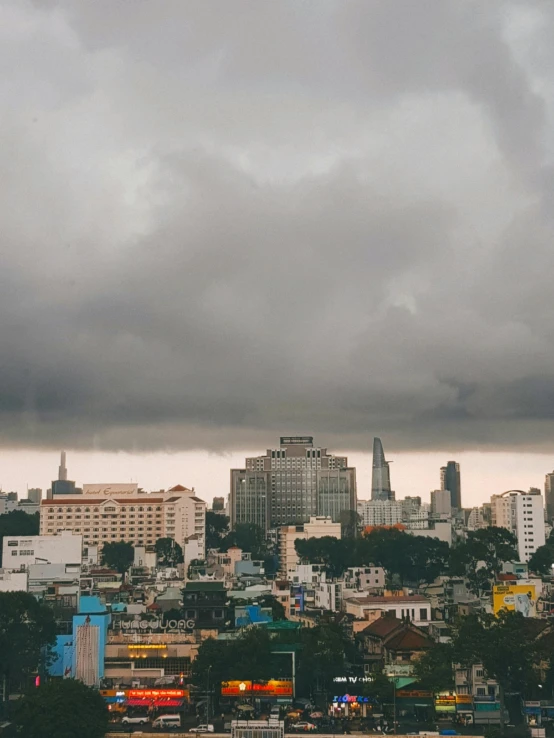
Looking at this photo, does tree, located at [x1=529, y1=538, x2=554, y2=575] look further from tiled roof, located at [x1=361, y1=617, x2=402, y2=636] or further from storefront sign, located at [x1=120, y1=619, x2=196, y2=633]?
storefront sign, located at [x1=120, y1=619, x2=196, y2=633]

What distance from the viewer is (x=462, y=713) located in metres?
56.7

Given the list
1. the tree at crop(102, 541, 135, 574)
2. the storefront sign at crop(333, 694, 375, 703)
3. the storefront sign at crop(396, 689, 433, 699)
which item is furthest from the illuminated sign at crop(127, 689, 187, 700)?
the tree at crop(102, 541, 135, 574)

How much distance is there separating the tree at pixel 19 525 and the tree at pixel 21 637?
72.9m

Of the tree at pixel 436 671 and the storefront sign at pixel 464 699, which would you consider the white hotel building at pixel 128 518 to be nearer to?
the tree at pixel 436 671

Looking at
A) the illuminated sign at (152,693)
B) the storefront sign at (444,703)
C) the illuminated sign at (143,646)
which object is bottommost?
the storefront sign at (444,703)

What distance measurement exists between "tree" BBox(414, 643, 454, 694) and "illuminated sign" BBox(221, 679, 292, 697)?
7.89m

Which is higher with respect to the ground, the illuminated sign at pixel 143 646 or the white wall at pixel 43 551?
the white wall at pixel 43 551

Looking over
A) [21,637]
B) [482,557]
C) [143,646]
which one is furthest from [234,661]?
[482,557]

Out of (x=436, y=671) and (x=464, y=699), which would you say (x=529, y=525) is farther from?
(x=436, y=671)

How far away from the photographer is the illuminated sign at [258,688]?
57.4 metres

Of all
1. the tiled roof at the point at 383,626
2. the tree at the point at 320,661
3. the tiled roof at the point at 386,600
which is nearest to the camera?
the tree at the point at 320,661

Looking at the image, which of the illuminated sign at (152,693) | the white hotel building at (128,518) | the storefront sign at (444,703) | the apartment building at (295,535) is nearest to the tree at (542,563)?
the apartment building at (295,535)

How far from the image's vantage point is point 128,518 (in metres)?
159

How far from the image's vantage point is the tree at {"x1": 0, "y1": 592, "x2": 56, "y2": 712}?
56.9m
